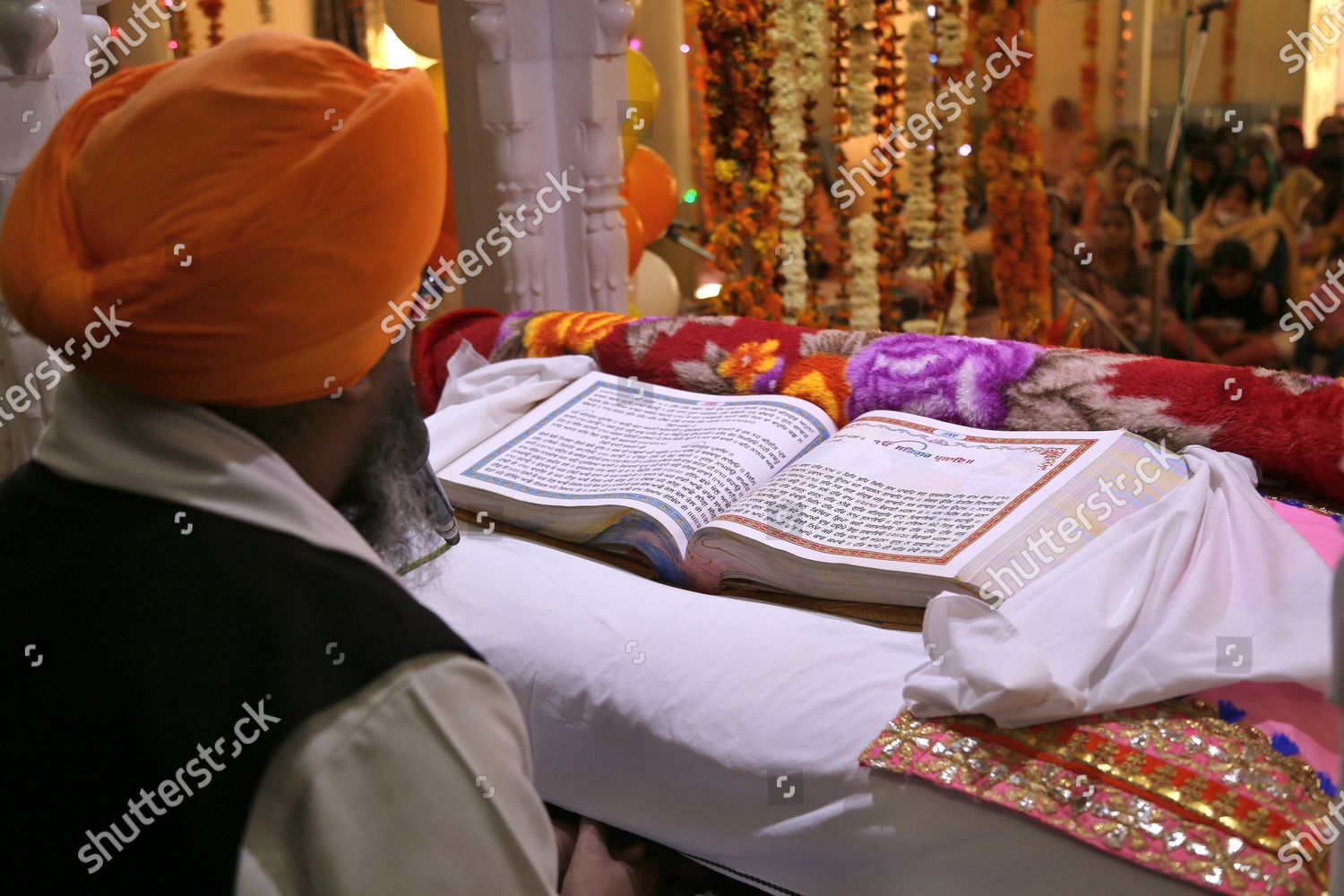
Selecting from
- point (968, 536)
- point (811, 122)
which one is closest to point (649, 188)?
point (811, 122)

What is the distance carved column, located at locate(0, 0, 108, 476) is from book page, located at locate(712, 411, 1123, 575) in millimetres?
1251

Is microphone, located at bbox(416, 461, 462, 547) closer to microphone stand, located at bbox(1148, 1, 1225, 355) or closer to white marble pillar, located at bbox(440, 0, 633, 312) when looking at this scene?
white marble pillar, located at bbox(440, 0, 633, 312)

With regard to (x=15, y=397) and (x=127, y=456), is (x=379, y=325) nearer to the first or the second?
(x=127, y=456)

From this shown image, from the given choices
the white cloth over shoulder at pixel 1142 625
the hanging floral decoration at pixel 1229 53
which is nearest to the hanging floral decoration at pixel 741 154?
the hanging floral decoration at pixel 1229 53

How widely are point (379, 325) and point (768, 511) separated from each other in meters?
0.70

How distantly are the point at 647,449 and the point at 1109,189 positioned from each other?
266 cm

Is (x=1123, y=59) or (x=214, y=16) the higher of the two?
(x=214, y=16)

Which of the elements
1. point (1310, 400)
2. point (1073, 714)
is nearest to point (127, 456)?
point (1073, 714)

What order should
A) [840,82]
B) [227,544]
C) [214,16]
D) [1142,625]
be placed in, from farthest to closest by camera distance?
[214,16], [840,82], [1142,625], [227,544]

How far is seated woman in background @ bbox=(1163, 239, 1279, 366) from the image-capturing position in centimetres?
378

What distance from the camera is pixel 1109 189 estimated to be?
12.6 ft

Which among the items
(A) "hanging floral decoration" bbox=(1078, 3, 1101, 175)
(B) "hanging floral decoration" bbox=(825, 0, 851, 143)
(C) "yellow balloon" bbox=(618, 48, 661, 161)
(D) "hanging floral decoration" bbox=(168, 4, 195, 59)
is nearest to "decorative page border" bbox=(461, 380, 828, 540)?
(C) "yellow balloon" bbox=(618, 48, 661, 161)

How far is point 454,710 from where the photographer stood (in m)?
0.75

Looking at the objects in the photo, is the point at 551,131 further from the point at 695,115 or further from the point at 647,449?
the point at 695,115
